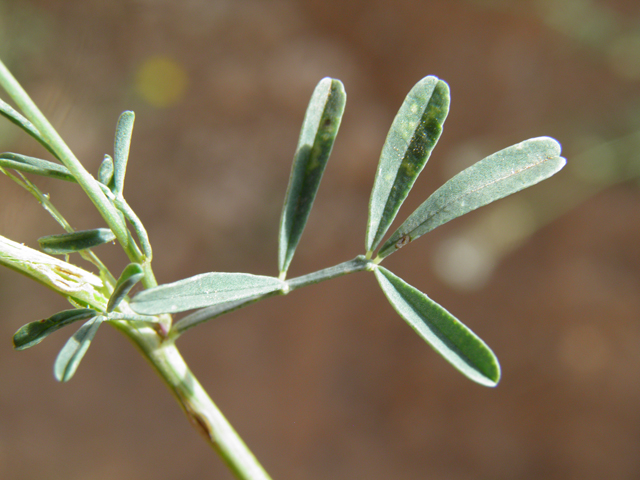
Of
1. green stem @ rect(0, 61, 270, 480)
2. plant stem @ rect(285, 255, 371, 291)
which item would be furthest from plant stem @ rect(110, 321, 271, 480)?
plant stem @ rect(285, 255, 371, 291)

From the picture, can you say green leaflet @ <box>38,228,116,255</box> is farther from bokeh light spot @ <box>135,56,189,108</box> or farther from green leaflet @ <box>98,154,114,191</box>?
bokeh light spot @ <box>135,56,189,108</box>

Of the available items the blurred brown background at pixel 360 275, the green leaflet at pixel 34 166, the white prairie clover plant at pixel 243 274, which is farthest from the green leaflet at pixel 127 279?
the blurred brown background at pixel 360 275

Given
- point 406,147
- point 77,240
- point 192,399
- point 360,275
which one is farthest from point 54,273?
point 360,275

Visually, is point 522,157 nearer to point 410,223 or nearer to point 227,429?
point 410,223

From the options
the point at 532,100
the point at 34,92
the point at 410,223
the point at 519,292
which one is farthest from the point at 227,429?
the point at 532,100

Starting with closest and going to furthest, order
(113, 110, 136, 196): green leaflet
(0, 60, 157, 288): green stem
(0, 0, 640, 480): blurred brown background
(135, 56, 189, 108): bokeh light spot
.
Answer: (0, 60, 157, 288): green stem
(113, 110, 136, 196): green leaflet
(135, 56, 189, 108): bokeh light spot
(0, 0, 640, 480): blurred brown background

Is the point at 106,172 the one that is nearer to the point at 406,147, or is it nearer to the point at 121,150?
the point at 121,150

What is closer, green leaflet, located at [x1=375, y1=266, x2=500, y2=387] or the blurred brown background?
green leaflet, located at [x1=375, y1=266, x2=500, y2=387]
